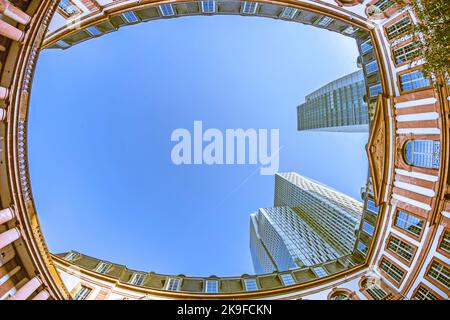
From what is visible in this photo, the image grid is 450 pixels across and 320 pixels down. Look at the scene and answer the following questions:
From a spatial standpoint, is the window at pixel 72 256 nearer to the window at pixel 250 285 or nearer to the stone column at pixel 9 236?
the stone column at pixel 9 236

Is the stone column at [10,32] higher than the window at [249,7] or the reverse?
the reverse

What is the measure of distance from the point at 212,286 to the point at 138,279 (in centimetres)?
751

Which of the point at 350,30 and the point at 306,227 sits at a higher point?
the point at 350,30

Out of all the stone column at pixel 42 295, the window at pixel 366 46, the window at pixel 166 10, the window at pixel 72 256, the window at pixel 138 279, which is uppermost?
the window at pixel 166 10

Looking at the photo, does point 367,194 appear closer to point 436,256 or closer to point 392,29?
point 436,256

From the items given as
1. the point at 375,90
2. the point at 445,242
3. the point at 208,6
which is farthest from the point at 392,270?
the point at 208,6

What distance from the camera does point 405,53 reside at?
20.0 meters

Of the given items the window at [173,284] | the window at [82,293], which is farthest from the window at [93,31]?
the window at [173,284]

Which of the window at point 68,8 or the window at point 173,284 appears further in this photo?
the window at point 173,284

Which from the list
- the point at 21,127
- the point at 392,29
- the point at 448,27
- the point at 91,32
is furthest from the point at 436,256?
the point at 91,32

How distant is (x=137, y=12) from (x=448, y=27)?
23.3m

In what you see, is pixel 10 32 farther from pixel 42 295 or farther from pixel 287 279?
pixel 287 279

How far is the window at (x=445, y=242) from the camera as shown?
1717cm

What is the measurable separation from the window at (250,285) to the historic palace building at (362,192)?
4.2 inches
